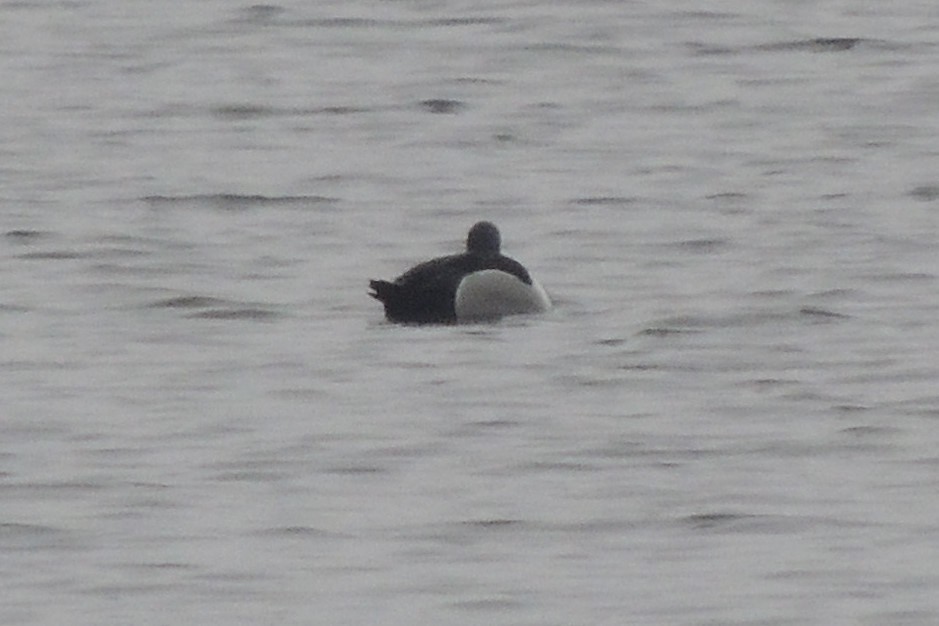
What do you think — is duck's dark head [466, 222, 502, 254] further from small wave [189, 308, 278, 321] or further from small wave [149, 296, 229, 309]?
small wave [149, 296, 229, 309]

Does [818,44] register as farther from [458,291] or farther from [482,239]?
[458,291]

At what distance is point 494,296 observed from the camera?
18.0 m

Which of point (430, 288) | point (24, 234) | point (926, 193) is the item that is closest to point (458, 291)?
point (430, 288)

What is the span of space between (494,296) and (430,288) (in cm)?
30

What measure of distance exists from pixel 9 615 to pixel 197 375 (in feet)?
14.2

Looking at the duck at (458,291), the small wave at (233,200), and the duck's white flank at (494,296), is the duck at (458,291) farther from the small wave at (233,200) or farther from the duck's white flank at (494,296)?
the small wave at (233,200)

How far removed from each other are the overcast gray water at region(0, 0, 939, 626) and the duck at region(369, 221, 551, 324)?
0.34ft

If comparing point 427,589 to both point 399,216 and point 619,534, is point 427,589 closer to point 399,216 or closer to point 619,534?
point 619,534

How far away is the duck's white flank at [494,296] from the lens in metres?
18.0

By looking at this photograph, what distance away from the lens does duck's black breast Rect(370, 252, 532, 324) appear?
17.9 meters

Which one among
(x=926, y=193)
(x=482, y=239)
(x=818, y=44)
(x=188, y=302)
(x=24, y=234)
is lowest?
(x=818, y=44)

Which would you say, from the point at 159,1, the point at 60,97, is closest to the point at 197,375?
the point at 60,97

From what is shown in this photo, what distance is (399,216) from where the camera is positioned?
71.3ft

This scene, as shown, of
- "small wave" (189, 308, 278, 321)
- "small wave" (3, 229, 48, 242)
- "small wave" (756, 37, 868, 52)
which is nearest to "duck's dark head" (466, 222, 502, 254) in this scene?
"small wave" (189, 308, 278, 321)
